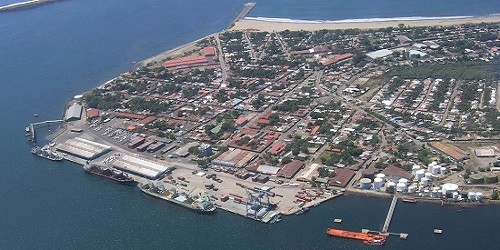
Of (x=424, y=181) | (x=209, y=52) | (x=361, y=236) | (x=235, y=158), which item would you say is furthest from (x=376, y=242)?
(x=209, y=52)

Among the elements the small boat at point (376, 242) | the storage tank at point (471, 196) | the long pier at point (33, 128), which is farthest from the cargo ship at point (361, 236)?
the long pier at point (33, 128)

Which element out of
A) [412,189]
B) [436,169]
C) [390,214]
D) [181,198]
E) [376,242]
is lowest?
[181,198]

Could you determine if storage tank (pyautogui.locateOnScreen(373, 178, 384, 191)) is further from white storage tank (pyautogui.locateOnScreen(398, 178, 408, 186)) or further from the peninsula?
white storage tank (pyautogui.locateOnScreen(398, 178, 408, 186))

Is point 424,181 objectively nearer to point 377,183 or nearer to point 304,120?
point 377,183

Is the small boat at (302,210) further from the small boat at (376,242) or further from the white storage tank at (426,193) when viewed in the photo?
the white storage tank at (426,193)

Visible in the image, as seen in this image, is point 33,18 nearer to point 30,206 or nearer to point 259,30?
point 259,30

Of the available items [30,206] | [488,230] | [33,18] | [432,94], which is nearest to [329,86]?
[432,94]
